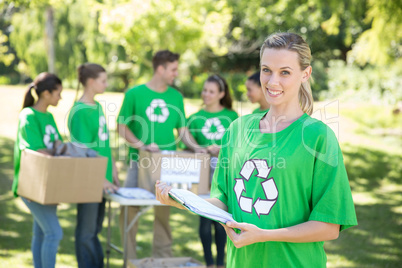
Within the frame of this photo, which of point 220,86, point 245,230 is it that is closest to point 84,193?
point 220,86

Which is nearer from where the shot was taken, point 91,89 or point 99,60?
point 91,89

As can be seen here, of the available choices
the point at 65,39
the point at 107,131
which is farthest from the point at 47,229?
the point at 65,39

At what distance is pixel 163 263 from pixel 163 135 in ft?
4.09

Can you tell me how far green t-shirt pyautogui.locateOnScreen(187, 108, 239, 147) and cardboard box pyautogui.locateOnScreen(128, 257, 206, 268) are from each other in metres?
1.19

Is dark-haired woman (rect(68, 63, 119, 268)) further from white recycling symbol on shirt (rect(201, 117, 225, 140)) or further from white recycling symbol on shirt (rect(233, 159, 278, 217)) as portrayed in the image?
white recycling symbol on shirt (rect(233, 159, 278, 217))

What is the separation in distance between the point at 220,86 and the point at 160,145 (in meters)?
0.91

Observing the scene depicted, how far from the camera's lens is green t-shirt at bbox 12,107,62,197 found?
371 centimetres

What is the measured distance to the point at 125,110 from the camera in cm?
467

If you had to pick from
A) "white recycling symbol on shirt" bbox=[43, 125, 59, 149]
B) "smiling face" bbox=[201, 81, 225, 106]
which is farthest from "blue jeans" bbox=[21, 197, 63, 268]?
"smiling face" bbox=[201, 81, 225, 106]

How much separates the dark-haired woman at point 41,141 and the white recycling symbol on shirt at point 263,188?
93.0 inches

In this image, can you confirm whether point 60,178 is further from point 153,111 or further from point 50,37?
point 50,37

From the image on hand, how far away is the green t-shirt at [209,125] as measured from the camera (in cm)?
481

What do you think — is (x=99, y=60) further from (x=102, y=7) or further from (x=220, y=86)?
(x=220, y=86)

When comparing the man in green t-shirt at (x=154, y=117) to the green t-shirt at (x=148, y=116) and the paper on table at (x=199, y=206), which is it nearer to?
the green t-shirt at (x=148, y=116)
